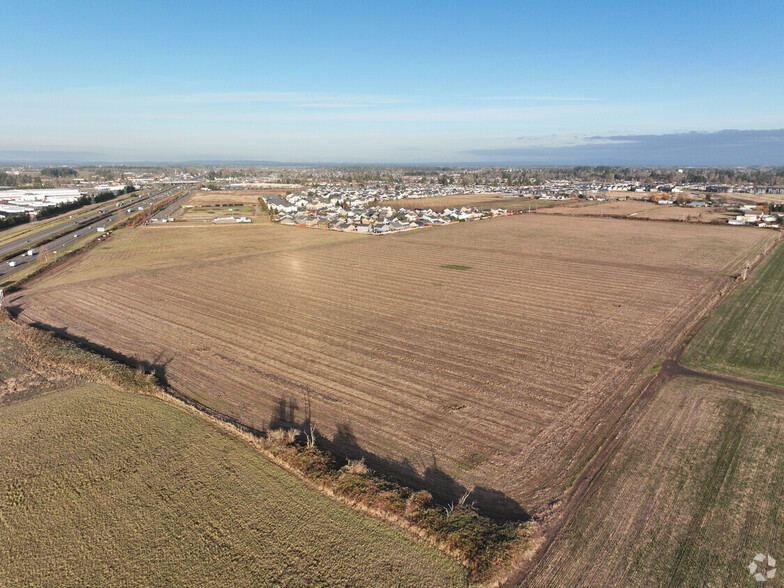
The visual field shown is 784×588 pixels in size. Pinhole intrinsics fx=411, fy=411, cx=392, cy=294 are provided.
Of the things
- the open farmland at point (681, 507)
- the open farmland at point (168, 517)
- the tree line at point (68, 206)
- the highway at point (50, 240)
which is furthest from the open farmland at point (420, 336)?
the tree line at point (68, 206)

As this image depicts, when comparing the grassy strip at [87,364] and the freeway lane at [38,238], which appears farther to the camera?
the freeway lane at [38,238]

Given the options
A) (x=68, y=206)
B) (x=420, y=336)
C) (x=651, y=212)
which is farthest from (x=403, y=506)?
(x=68, y=206)

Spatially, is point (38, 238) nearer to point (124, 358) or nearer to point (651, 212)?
point (124, 358)

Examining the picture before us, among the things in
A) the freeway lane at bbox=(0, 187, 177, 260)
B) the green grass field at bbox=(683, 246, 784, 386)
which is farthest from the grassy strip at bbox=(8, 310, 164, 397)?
the freeway lane at bbox=(0, 187, 177, 260)

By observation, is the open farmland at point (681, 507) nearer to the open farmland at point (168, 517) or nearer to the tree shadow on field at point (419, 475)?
the tree shadow on field at point (419, 475)

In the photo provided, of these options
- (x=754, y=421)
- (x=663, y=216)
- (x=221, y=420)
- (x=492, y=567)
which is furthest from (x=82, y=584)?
(x=663, y=216)

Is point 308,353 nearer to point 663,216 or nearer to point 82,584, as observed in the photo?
point 82,584
